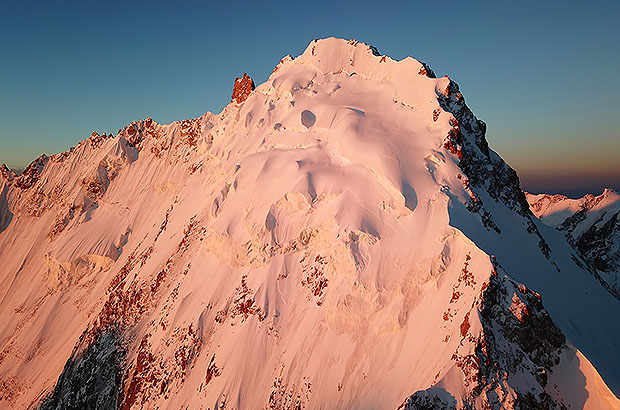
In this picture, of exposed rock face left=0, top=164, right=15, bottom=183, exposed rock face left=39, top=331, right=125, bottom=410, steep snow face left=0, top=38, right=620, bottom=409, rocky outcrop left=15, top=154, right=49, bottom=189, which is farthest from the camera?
exposed rock face left=0, top=164, right=15, bottom=183

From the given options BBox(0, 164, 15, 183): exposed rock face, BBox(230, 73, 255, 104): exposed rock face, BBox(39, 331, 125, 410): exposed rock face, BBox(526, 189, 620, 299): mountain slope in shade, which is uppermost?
BBox(526, 189, 620, 299): mountain slope in shade

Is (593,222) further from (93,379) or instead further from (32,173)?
(32,173)

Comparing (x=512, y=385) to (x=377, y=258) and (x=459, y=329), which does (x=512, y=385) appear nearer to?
(x=459, y=329)

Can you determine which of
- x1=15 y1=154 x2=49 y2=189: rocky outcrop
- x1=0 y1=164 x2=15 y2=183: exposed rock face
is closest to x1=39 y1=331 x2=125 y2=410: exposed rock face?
x1=15 y1=154 x2=49 y2=189: rocky outcrop

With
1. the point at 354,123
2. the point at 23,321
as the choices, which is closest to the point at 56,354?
the point at 23,321

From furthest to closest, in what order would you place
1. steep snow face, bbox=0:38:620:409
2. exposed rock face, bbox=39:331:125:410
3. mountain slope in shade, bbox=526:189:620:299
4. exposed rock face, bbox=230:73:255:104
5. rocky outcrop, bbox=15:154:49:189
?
rocky outcrop, bbox=15:154:49:189
mountain slope in shade, bbox=526:189:620:299
exposed rock face, bbox=230:73:255:104
exposed rock face, bbox=39:331:125:410
steep snow face, bbox=0:38:620:409

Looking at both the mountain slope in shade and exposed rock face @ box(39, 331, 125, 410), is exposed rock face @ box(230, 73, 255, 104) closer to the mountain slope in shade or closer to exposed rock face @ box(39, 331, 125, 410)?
exposed rock face @ box(39, 331, 125, 410)
